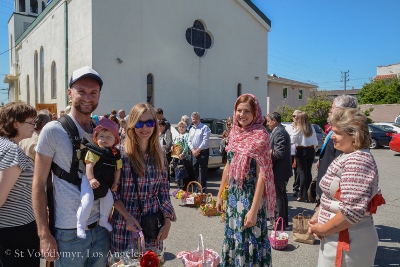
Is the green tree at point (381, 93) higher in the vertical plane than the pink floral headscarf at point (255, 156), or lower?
higher

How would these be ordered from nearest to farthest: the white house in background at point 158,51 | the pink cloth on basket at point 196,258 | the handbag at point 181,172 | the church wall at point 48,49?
the pink cloth on basket at point 196,258 < the handbag at point 181,172 < the white house in background at point 158,51 < the church wall at point 48,49

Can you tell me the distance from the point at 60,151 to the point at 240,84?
18.7m

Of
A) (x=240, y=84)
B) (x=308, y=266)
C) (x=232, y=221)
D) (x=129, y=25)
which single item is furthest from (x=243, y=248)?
(x=240, y=84)

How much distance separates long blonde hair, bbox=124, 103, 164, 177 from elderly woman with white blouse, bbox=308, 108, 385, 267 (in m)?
1.37

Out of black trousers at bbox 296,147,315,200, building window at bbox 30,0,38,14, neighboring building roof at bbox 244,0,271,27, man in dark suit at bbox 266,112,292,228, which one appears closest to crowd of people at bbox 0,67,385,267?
man in dark suit at bbox 266,112,292,228

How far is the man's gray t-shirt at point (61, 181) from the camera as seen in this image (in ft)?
6.77

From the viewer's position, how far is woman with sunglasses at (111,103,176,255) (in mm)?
2422

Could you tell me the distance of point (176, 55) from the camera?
664 inches

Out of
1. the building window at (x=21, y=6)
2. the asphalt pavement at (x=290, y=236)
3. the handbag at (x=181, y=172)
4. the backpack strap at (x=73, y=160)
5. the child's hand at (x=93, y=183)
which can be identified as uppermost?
the building window at (x=21, y=6)

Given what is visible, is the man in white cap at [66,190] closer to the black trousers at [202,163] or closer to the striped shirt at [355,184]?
the striped shirt at [355,184]

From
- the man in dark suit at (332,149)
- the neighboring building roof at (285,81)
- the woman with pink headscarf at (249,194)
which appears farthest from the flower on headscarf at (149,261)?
the neighboring building roof at (285,81)

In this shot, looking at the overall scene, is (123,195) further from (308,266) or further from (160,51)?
(160,51)

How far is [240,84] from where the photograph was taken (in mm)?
20188

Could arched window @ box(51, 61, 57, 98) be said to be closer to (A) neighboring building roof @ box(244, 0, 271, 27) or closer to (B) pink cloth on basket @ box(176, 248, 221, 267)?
(A) neighboring building roof @ box(244, 0, 271, 27)
